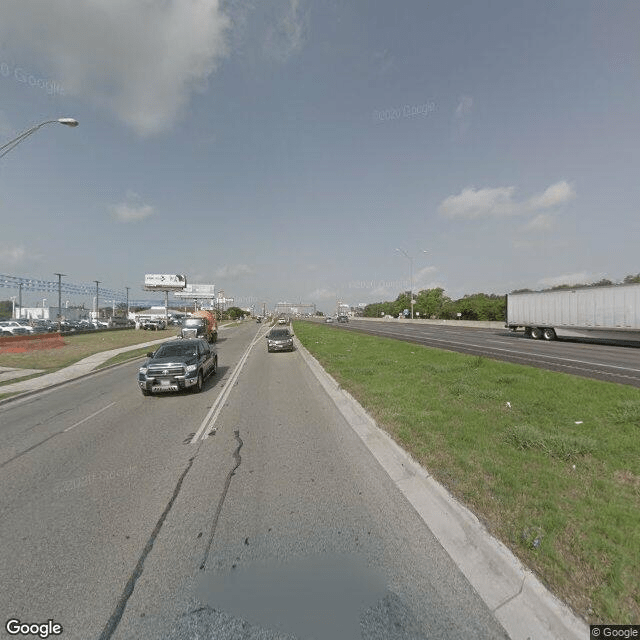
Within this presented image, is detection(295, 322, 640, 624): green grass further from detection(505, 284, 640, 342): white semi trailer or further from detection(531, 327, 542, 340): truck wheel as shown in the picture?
detection(531, 327, 542, 340): truck wheel

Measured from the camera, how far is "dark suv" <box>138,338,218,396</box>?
952 cm

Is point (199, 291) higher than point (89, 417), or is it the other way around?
point (199, 291)

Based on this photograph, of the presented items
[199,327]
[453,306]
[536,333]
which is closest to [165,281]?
[199,327]

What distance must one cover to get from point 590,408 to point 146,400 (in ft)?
36.1

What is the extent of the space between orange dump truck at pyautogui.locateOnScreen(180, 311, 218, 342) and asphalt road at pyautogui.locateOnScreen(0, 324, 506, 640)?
19.9 metres

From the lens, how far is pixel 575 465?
173 inches

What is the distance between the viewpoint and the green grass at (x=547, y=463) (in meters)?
2.58

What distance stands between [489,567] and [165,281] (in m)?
93.5

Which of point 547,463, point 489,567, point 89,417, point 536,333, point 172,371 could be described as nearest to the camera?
point 489,567

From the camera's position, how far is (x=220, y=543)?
3.29 meters

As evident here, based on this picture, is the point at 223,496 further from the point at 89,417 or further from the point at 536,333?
the point at 536,333

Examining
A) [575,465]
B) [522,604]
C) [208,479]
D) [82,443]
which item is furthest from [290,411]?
[522,604]

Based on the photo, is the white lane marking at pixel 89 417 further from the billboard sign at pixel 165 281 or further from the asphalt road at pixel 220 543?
the billboard sign at pixel 165 281

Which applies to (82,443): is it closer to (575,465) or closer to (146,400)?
(146,400)
